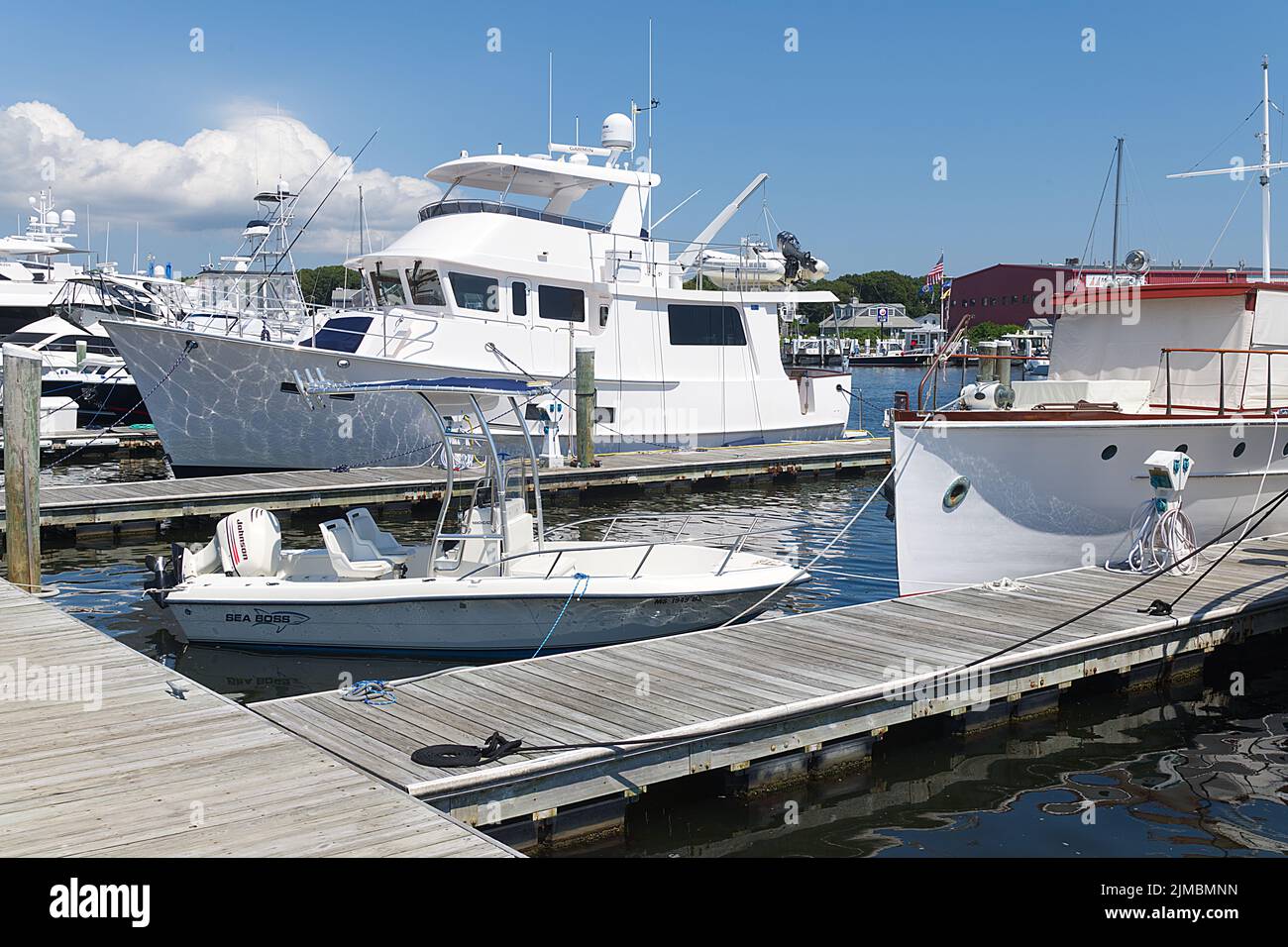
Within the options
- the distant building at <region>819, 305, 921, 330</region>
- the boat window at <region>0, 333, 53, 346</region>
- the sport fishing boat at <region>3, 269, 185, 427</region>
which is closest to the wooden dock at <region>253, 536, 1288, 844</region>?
the sport fishing boat at <region>3, 269, 185, 427</region>

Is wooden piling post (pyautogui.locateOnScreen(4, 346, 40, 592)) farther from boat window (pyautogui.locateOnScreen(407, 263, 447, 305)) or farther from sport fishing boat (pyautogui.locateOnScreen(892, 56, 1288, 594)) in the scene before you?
sport fishing boat (pyautogui.locateOnScreen(892, 56, 1288, 594))

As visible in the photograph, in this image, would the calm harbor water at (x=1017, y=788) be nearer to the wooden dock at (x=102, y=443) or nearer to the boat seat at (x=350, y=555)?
the boat seat at (x=350, y=555)

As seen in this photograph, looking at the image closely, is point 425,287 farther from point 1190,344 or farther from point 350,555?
point 1190,344

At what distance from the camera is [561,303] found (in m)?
21.1

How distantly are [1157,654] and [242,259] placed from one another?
2254 centimetres

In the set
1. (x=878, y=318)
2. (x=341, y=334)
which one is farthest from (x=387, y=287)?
(x=878, y=318)

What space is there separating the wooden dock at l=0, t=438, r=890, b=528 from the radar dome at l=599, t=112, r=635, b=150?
20.3ft

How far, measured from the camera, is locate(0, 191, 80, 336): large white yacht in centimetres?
3691

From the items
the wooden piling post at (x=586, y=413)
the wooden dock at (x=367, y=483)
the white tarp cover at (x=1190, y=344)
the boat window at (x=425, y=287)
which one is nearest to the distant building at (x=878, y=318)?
the wooden dock at (x=367, y=483)
